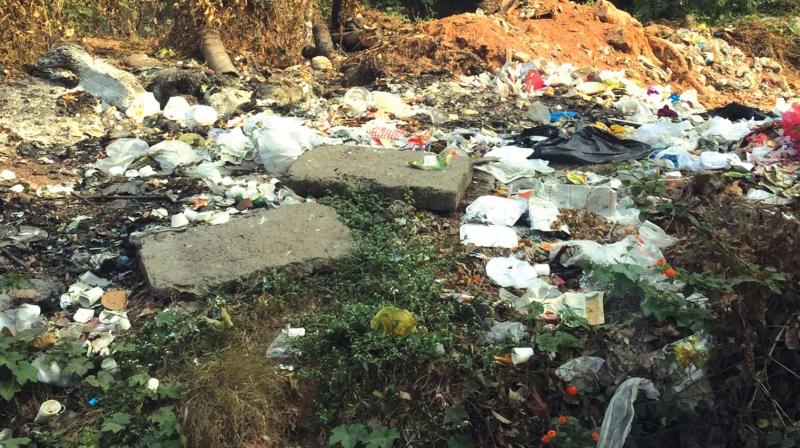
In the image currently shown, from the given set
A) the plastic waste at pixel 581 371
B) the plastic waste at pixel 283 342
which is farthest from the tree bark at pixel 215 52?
the plastic waste at pixel 581 371

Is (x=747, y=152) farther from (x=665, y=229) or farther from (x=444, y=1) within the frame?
(x=444, y=1)

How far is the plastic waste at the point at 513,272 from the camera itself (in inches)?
130

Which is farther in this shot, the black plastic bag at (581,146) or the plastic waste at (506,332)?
the black plastic bag at (581,146)

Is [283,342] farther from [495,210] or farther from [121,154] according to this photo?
[121,154]

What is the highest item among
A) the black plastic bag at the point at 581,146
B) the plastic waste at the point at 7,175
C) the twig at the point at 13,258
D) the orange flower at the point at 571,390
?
the twig at the point at 13,258

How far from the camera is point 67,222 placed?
387cm

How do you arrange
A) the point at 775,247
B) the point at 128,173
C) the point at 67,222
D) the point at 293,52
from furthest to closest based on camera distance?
the point at 293,52 < the point at 128,173 < the point at 67,222 < the point at 775,247

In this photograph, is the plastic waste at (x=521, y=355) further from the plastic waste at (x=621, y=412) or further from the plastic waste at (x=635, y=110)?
the plastic waste at (x=635, y=110)

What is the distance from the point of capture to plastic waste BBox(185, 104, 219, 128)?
5508 millimetres

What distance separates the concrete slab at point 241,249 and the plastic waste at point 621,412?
1.38 metres

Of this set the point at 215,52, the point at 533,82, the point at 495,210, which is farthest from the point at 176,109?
the point at 533,82

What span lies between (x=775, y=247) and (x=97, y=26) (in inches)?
318

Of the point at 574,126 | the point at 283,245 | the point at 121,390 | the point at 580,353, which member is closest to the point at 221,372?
the point at 121,390

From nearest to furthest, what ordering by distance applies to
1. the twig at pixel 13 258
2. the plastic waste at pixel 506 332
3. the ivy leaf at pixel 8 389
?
1. the ivy leaf at pixel 8 389
2. the plastic waste at pixel 506 332
3. the twig at pixel 13 258
